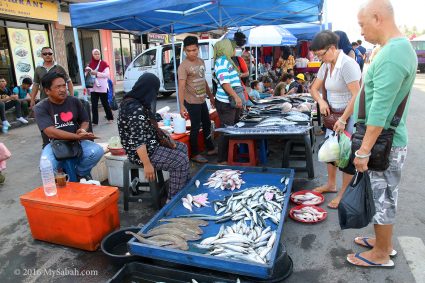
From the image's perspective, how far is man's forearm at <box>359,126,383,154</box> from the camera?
2.21m

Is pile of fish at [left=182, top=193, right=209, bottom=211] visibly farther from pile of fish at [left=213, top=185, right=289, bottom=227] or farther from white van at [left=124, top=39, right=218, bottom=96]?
white van at [left=124, top=39, right=218, bottom=96]

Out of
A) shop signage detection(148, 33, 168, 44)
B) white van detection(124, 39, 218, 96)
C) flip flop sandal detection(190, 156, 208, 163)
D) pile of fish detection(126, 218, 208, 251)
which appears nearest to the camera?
pile of fish detection(126, 218, 208, 251)

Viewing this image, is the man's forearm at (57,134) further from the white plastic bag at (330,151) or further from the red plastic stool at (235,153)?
the white plastic bag at (330,151)

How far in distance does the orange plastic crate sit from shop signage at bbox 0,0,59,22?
1022cm


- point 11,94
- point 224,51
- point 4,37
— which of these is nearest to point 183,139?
point 224,51

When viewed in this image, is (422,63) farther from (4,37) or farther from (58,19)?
(4,37)

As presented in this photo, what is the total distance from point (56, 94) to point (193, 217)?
Result: 2.20 m

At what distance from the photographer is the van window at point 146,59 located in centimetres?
1327

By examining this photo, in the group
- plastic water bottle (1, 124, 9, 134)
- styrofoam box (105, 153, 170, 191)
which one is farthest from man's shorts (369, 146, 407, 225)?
plastic water bottle (1, 124, 9, 134)

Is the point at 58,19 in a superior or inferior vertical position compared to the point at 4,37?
superior

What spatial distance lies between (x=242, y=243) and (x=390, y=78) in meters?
1.61

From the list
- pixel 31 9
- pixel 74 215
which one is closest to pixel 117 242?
pixel 74 215

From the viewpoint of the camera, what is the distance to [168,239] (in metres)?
2.69

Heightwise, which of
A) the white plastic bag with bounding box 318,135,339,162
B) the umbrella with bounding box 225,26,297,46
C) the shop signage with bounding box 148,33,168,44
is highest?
the shop signage with bounding box 148,33,168,44
